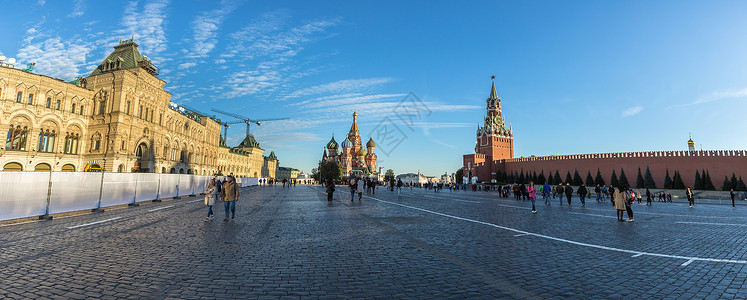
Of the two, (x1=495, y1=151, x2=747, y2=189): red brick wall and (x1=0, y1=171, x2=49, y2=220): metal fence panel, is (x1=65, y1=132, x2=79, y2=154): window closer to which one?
(x1=0, y1=171, x2=49, y2=220): metal fence panel

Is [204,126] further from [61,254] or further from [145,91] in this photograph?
[61,254]

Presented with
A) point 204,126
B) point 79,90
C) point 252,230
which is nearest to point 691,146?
point 252,230

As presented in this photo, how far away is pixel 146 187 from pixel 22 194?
7.33 m

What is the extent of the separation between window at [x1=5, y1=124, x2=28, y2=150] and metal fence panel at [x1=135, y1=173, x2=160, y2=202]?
2414cm

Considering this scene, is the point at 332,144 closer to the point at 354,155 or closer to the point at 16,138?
the point at 354,155

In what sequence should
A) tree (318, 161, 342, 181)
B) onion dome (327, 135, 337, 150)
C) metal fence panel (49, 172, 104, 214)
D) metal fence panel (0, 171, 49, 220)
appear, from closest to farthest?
metal fence panel (0, 171, 49, 220) → metal fence panel (49, 172, 104, 214) → tree (318, 161, 342, 181) → onion dome (327, 135, 337, 150)

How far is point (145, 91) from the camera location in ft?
130

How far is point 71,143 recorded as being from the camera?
3478cm

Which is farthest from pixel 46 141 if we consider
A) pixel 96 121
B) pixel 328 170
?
pixel 328 170

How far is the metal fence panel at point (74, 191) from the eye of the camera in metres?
10.3

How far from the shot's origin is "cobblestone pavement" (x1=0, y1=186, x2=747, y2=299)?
3.69 meters

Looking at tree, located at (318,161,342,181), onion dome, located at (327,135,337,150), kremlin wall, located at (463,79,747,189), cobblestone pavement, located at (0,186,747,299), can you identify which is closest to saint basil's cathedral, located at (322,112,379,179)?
onion dome, located at (327,135,337,150)

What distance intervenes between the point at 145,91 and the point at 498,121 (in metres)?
79.7

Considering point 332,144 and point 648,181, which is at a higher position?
point 332,144
